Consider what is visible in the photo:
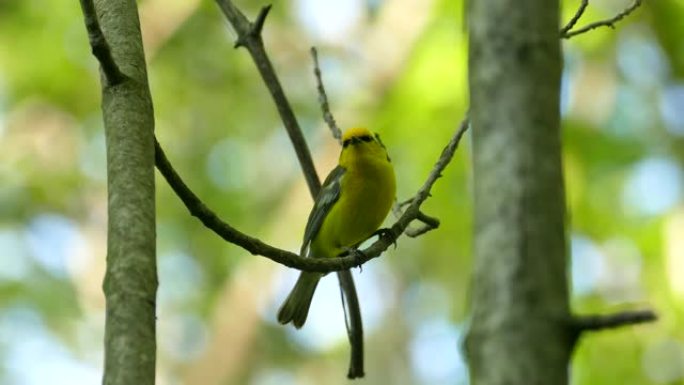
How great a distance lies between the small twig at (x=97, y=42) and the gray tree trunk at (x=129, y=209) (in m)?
0.07

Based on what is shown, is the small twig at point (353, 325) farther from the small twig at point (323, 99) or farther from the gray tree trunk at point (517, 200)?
the gray tree trunk at point (517, 200)

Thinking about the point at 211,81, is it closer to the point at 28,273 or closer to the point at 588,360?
the point at 28,273

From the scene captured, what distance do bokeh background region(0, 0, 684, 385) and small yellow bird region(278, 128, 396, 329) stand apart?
2.37 m

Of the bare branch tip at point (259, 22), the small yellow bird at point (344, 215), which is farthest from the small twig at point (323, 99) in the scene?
the small yellow bird at point (344, 215)

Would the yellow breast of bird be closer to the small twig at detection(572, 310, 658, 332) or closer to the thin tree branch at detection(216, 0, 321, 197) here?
the thin tree branch at detection(216, 0, 321, 197)

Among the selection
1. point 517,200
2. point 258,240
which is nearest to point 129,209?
point 258,240

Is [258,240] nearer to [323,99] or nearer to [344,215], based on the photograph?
[323,99]

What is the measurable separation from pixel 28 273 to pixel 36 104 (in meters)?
2.53

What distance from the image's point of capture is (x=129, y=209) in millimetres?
2369

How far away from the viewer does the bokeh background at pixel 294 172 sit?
9.48 metres

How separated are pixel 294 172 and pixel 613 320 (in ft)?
42.1

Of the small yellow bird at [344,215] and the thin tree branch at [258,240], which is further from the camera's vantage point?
the small yellow bird at [344,215]

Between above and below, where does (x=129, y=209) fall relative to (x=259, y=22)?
below

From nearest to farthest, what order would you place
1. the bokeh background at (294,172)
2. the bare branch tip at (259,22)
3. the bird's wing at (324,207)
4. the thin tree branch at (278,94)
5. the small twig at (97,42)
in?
1. the small twig at (97,42)
2. the bare branch tip at (259,22)
3. the thin tree branch at (278,94)
4. the bird's wing at (324,207)
5. the bokeh background at (294,172)
